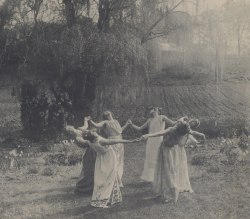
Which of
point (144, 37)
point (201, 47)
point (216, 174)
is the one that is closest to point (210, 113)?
point (201, 47)

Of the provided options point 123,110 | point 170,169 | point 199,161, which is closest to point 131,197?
point 170,169

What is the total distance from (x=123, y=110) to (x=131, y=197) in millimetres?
14894

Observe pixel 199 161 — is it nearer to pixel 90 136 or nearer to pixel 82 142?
pixel 82 142

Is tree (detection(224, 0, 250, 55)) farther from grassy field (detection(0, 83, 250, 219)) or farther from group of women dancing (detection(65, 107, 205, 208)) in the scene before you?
group of women dancing (detection(65, 107, 205, 208))

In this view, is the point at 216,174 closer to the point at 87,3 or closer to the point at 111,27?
the point at 111,27

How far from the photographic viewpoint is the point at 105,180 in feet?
30.6

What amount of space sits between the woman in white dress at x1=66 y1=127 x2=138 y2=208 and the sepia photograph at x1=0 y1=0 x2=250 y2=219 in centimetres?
2

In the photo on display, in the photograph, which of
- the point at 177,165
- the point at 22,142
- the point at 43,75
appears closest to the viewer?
the point at 177,165

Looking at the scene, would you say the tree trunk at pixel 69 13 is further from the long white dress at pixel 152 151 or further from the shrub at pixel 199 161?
the long white dress at pixel 152 151

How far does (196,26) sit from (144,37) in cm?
344

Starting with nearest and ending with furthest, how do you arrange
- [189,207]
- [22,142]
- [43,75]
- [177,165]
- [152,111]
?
[189,207] → [177,165] → [152,111] → [22,142] → [43,75]

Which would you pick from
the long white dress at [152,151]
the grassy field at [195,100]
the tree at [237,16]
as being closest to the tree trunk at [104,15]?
the grassy field at [195,100]

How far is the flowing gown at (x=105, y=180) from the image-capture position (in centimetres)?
926

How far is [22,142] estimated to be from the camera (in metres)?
19.2
